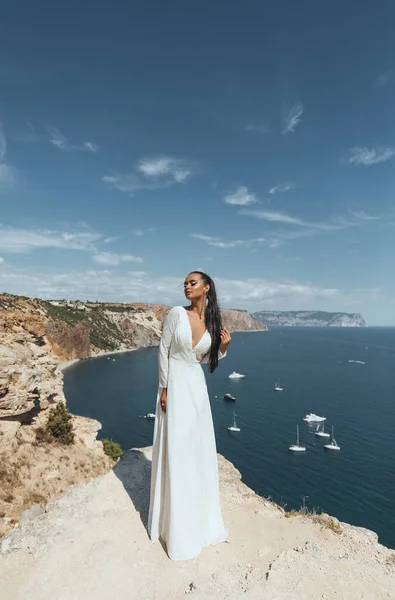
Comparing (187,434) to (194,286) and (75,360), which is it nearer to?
(194,286)

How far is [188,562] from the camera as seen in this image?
530cm

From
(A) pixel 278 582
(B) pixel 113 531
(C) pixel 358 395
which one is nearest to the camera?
(A) pixel 278 582

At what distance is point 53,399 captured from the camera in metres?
21.0

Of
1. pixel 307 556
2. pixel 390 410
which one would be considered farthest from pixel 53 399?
pixel 390 410

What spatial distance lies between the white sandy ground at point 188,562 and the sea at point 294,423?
18.4ft

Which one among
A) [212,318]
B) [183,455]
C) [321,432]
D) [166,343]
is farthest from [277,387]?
[166,343]

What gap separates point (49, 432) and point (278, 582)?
15859 millimetres

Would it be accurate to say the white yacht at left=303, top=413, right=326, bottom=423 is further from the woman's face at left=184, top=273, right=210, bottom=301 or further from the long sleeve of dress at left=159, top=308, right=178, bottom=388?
the woman's face at left=184, top=273, right=210, bottom=301

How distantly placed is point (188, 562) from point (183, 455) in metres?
1.68

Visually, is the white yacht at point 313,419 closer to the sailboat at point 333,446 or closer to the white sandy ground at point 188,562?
the sailboat at point 333,446

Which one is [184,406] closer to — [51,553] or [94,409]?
[51,553]

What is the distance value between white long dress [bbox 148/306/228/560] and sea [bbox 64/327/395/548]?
6.67 m

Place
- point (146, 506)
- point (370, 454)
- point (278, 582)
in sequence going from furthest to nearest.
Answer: point (370, 454)
point (146, 506)
point (278, 582)

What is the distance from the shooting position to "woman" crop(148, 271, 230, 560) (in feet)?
17.8
